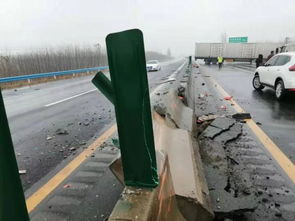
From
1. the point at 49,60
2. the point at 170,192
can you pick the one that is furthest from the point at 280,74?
the point at 49,60

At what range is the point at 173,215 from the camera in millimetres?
1818

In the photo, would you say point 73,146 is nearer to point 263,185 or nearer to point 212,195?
point 212,195

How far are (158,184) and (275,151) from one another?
3352 millimetres

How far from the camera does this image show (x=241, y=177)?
127 inches

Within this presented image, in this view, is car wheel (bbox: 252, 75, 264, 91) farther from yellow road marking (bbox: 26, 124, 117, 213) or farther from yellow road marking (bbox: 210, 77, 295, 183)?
yellow road marking (bbox: 26, 124, 117, 213)

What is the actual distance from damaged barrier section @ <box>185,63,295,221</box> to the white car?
4.33 m

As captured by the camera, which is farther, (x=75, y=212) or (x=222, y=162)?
(x=222, y=162)

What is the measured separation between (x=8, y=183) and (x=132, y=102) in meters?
0.76

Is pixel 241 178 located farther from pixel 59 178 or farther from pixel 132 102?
pixel 59 178

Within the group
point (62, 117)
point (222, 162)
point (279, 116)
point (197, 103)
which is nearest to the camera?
point (222, 162)

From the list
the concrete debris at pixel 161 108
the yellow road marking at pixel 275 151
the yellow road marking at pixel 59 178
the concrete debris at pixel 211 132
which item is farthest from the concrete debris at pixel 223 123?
the yellow road marking at pixel 59 178

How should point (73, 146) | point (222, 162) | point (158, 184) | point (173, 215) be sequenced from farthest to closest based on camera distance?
point (73, 146) < point (222, 162) < point (173, 215) < point (158, 184)

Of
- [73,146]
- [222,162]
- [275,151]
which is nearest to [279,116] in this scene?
[275,151]

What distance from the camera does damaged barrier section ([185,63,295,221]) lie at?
2.52m
